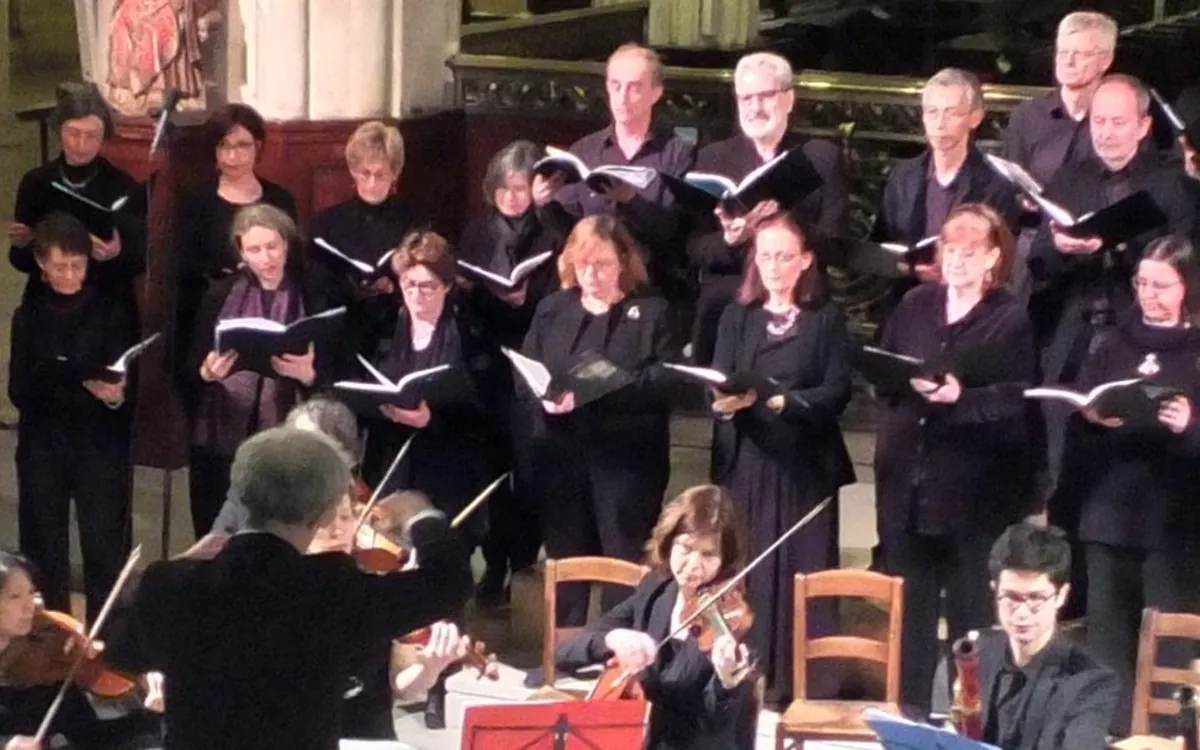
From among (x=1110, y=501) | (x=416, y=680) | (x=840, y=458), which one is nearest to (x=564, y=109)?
(x=840, y=458)

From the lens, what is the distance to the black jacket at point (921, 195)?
19.0 feet

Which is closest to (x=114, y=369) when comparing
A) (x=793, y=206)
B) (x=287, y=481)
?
(x=793, y=206)

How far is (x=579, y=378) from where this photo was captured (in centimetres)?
547

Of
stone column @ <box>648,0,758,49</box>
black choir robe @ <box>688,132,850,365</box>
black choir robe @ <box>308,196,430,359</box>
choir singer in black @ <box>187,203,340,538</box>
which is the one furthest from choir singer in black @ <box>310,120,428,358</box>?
stone column @ <box>648,0,758,49</box>

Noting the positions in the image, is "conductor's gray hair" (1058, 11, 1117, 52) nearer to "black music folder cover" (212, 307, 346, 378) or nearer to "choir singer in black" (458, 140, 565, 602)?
"choir singer in black" (458, 140, 565, 602)

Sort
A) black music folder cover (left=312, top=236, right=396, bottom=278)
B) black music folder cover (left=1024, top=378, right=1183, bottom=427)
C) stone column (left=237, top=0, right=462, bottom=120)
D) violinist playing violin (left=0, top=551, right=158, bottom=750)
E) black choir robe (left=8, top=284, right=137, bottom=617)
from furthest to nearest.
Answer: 1. stone column (left=237, top=0, right=462, bottom=120)
2. black music folder cover (left=312, top=236, right=396, bottom=278)
3. black choir robe (left=8, top=284, right=137, bottom=617)
4. black music folder cover (left=1024, top=378, right=1183, bottom=427)
5. violinist playing violin (left=0, top=551, right=158, bottom=750)

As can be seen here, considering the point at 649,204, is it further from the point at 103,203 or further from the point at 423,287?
the point at 103,203

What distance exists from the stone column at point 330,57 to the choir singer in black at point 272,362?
1.44 meters

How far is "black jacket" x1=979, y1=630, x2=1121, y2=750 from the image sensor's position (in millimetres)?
3979

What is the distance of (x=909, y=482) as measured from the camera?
17.4 feet

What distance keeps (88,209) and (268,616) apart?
2879 mm

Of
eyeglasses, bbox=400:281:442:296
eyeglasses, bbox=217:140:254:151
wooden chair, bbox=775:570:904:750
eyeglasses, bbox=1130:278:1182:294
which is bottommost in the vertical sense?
wooden chair, bbox=775:570:904:750

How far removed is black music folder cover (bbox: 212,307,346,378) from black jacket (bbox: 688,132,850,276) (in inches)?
40.3

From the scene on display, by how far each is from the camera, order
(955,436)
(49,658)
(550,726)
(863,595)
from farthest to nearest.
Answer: (955,436) < (863,595) < (49,658) < (550,726)
